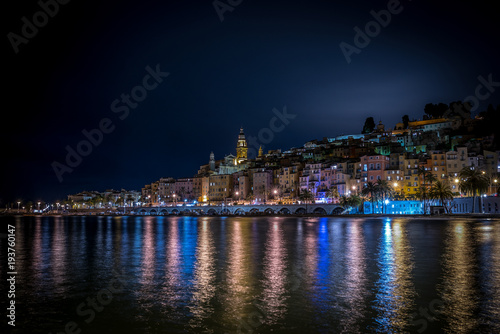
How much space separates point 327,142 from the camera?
182875 millimetres

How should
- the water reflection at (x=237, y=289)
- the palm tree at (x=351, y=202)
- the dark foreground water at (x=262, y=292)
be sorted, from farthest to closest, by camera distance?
the palm tree at (x=351, y=202) → the water reflection at (x=237, y=289) → the dark foreground water at (x=262, y=292)

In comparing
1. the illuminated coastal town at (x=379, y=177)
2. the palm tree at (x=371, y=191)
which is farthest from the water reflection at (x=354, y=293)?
the palm tree at (x=371, y=191)

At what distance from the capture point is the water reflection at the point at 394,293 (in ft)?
45.4

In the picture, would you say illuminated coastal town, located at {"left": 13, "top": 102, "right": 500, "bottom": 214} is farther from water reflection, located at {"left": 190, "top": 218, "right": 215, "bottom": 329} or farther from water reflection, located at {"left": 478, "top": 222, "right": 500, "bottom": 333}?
water reflection, located at {"left": 190, "top": 218, "right": 215, "bottom": 329}

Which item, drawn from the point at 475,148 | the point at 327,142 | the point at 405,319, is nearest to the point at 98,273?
the point at 405,319

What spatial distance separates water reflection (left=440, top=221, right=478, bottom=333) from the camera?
13.8 meters

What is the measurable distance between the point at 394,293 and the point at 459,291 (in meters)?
2.95

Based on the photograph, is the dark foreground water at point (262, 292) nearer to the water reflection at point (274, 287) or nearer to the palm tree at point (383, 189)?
the water reflection at point (274, 287)

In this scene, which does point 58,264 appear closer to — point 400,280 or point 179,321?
point 179,321

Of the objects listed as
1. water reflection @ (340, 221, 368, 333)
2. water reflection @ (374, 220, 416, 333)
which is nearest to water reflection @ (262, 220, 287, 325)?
water reflection @ (340, 221, 368, 333)

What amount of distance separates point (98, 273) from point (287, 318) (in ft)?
47.6

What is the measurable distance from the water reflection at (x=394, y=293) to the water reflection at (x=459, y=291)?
1.33m

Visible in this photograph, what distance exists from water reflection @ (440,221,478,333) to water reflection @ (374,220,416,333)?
4.36 feet

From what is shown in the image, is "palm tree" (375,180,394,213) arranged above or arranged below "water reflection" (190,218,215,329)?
above
